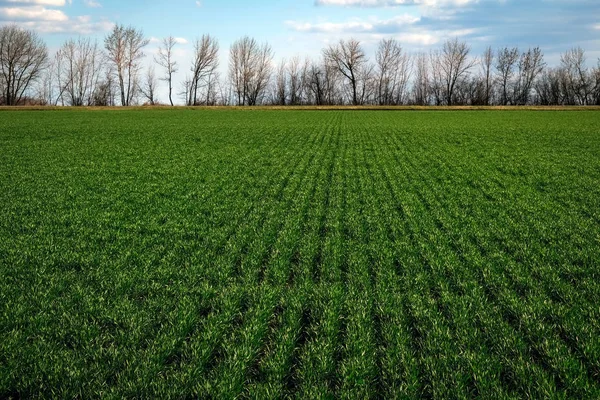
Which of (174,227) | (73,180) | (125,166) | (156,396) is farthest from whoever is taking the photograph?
(125,166)

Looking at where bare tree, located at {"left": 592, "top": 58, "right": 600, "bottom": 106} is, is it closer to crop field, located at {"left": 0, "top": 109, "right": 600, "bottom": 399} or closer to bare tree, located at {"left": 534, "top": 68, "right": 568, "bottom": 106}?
bare tree, located at {"left": 534, "top": 68, "right": 568, "bottom": 106}

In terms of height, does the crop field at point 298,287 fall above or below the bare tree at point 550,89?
below

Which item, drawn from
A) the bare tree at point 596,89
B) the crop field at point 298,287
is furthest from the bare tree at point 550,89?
the crop field at point 298,287

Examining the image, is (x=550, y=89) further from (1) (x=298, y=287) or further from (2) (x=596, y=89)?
(1) (x=298, y=287)

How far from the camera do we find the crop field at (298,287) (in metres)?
4.23

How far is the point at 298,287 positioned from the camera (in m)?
6.28

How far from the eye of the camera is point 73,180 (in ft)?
45.1

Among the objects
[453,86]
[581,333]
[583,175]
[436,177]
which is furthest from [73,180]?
[453,86]

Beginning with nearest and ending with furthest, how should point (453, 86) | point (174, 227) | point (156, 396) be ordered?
1. point (156, 396)
2. point (174, 227)
3. point (453, 86)

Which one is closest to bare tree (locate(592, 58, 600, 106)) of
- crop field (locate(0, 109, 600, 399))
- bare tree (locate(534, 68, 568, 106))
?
bare tree (locate(534, 68, 568, 106))

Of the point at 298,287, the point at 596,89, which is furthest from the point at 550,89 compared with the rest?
the point at 298,287

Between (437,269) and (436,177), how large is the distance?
8.78 metres

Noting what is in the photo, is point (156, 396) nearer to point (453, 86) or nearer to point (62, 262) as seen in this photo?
point (62, 262)

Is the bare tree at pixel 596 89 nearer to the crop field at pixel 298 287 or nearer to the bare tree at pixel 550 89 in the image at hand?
the bare tree at pixel 550 89
